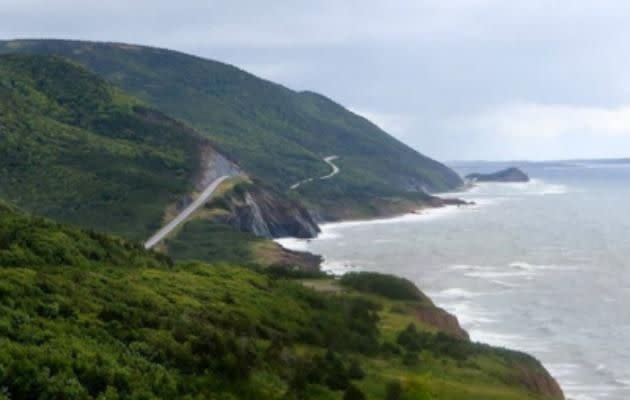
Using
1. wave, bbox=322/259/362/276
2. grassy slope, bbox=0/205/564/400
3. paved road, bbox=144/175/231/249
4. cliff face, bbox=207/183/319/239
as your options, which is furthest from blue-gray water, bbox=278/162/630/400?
paved road, bbox=144/175/231/249

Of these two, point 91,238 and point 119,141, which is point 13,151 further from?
point 91,238

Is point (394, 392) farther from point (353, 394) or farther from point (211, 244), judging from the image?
point (211, 244)

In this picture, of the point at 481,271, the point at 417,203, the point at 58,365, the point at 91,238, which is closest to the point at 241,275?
the point at 91,238

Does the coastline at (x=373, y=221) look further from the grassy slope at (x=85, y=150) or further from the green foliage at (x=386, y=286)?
the grassy slope at (x=85, y=150)

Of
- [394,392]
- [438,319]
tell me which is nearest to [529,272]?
[438,319]

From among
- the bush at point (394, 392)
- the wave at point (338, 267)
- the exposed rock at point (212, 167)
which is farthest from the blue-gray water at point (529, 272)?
the bush at point (394, 392)
